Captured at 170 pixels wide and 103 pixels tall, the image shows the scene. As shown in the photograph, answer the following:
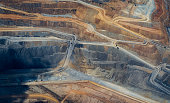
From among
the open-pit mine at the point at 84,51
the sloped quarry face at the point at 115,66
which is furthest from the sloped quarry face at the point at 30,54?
the sloped quarry face at the point at 115,66

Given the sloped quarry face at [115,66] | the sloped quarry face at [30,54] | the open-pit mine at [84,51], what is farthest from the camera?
the sloped quarry face at [115,66]

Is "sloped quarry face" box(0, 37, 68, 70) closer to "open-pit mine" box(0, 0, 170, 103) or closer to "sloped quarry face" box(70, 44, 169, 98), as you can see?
"open-pit mine" box(0, 0, 170, 103)

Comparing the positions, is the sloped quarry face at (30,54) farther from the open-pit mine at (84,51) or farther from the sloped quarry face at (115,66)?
the sloped quarry face at (115,66)

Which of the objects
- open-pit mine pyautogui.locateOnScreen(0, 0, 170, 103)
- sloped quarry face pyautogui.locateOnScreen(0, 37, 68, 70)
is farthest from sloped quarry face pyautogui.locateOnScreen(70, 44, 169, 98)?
sloped quarry face pyautogui.locateOnScreen(0, 37, 68, 70)

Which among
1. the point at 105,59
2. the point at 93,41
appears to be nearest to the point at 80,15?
the point at 93,41

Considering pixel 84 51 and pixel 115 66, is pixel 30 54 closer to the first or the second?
pixel 84 51

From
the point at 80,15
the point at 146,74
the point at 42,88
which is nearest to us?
the point at 42,88

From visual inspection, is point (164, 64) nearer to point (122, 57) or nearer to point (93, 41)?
point (122, 57)

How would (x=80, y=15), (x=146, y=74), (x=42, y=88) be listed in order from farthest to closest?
1. (x=80, y=15)
2. (x=146, y=74)
3. (x=42, y=88)
